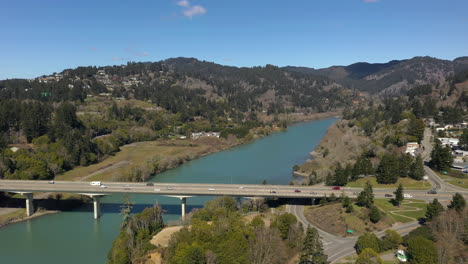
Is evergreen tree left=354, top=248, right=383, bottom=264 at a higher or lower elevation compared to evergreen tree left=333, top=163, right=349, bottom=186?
lower

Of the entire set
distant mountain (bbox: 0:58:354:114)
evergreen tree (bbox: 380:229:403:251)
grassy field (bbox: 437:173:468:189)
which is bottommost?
evergreen tree (bbox: 380:229:403:251)

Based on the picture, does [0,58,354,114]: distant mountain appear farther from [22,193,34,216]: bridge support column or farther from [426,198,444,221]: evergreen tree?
[426,198,444,221]: evergreen tree

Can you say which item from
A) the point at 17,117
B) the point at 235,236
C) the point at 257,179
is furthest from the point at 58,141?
the point at 235,236

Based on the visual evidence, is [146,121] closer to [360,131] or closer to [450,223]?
[360,131]

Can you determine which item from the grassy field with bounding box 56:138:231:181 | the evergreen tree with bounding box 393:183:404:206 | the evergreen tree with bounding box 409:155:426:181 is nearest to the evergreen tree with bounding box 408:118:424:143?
the evergreen tree with bounding box 409:155:426:181

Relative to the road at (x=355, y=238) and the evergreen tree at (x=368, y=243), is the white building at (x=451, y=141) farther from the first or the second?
the evergreen tree at (x=368, y=243)

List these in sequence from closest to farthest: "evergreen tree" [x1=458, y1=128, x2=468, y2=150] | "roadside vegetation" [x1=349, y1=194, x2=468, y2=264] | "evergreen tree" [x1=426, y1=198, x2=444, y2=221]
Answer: "roadside vegetation" [x1=349, y1=194, x2=468, y2=264], "evergreen tree" [x1=426, y1=198, x2=444, y2=221], "evergreen tree" [x1=458, y1=128, x2=468, y2=150]
